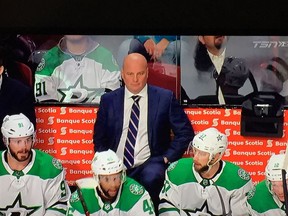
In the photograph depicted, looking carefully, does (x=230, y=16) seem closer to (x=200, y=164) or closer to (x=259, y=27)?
(x=259, y=27)

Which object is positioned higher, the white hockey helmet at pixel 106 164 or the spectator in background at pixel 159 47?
the spectator in background at pixel 159 47

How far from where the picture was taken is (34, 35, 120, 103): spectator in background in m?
3.29

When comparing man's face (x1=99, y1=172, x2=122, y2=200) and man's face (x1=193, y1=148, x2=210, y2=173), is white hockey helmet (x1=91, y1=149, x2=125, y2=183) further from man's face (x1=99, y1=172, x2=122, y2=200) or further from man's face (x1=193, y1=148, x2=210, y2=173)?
man's face (x1=193, y1=148, x2=210, y2=173)

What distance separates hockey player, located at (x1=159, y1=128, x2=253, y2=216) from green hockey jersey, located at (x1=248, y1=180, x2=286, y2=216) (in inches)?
1.5

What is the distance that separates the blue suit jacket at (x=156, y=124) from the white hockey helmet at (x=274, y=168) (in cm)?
39

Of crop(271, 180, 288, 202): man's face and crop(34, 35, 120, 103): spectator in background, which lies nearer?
crop(271, 180, 288, 202): man's face

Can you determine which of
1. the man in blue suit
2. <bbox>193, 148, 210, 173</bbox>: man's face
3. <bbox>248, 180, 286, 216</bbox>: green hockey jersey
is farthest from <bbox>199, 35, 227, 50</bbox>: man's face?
<bbox>248, 180, 286, 216</bbox>: green hockey jersey

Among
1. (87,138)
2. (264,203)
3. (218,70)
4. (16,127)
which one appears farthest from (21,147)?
(264,203)

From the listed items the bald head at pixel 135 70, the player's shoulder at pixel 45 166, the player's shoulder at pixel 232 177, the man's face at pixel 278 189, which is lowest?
the man's face at pixel 278 189

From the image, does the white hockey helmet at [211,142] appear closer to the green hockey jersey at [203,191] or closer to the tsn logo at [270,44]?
the green hockey jersey at [203,191]

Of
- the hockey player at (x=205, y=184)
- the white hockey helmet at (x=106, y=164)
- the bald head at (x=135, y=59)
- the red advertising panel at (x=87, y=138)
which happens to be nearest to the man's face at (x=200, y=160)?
the hockey player at (x=205, y=184)

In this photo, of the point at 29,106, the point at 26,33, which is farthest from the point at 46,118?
the point at 26,33

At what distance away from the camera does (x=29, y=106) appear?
3.30m

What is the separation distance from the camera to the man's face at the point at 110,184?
321cm
